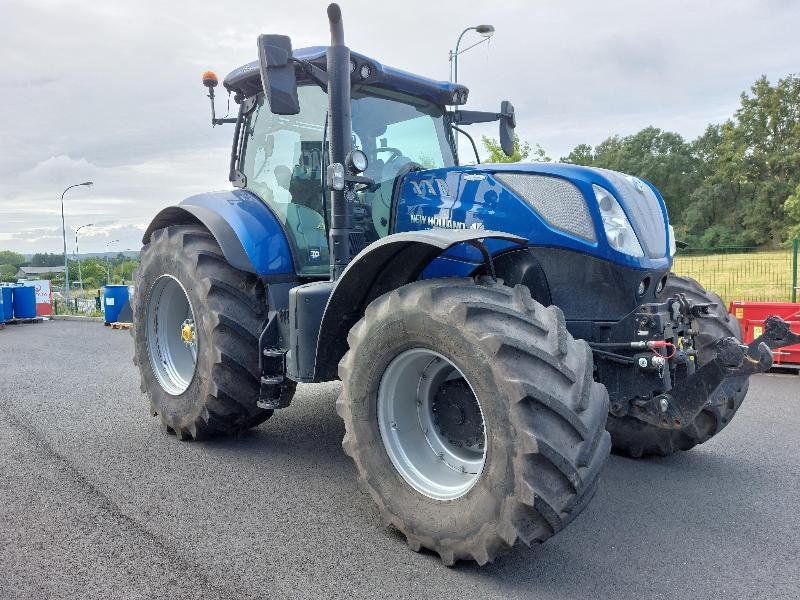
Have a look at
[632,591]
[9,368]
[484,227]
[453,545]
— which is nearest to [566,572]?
[632,591]

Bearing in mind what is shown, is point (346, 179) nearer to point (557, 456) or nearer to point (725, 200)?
point (557, 456)

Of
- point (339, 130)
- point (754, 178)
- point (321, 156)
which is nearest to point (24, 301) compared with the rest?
point (321, 156)

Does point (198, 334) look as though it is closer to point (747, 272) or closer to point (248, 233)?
point (248, 233)

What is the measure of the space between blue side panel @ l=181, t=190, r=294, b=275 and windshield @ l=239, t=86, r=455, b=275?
68 mm

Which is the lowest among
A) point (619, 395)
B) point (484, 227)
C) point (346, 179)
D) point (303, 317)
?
point (619, 395)

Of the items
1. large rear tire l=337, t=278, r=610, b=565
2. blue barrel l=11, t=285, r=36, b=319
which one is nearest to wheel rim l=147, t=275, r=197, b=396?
large rear tire l=337, t=278, r=610, b=565

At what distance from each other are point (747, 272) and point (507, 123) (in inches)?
444

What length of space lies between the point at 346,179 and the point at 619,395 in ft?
6.69

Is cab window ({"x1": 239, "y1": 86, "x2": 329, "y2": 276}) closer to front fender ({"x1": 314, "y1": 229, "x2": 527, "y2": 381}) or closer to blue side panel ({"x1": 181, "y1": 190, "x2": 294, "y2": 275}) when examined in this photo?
blue side panel ({"x1": 181, "y1": 190, "x2": 294, "y2": 275})

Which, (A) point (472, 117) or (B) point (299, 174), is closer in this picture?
(B) point (299, 174)

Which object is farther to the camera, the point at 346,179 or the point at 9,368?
the point at 9,368

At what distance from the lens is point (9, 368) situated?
901 cm

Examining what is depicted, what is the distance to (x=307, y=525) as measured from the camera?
3.55 meters

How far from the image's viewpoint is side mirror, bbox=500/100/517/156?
548 cm
